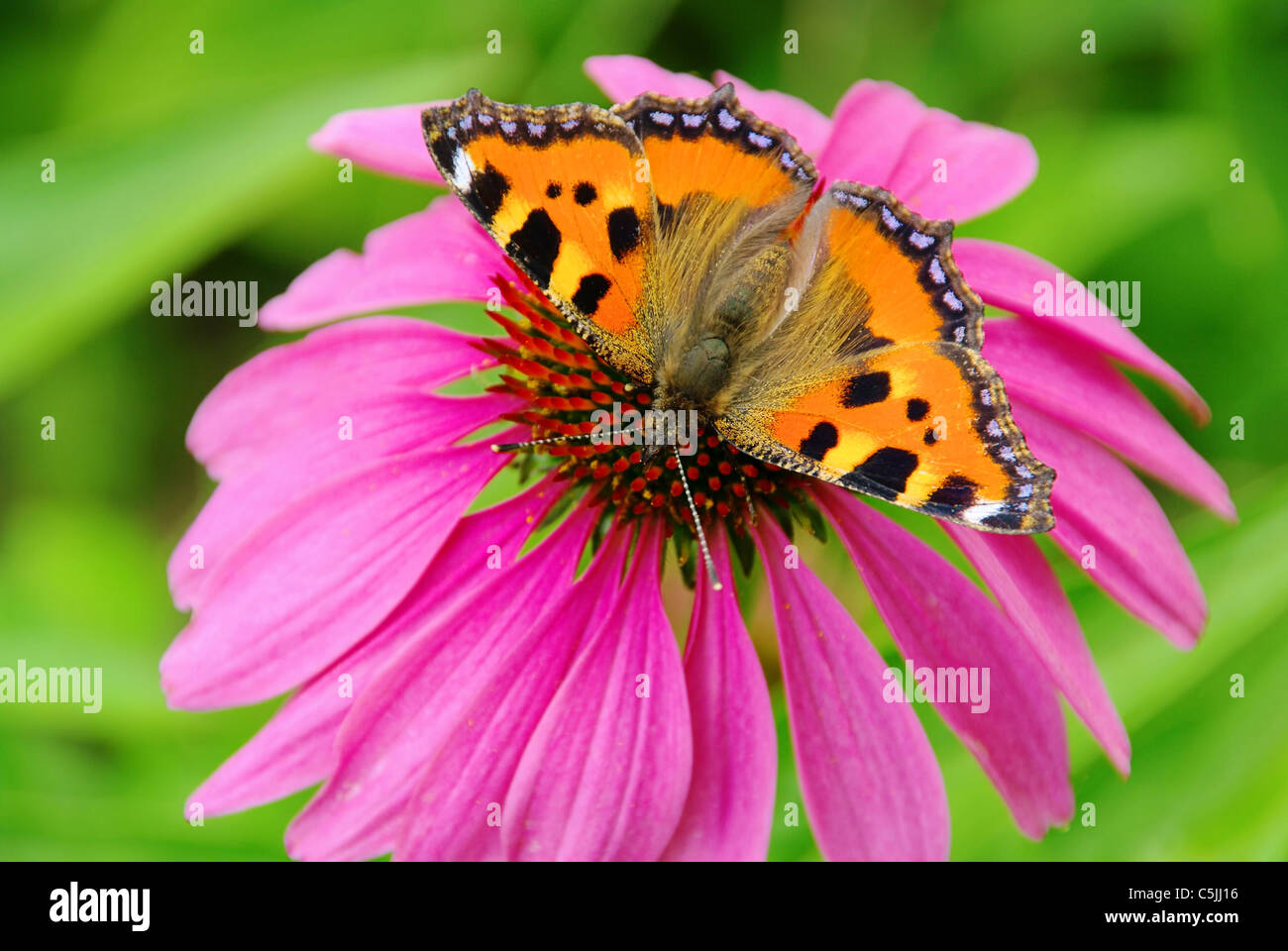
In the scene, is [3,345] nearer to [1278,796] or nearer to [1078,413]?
[1078,413]

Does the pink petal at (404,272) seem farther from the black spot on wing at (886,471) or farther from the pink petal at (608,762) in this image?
the black spot on wing at (886,471)

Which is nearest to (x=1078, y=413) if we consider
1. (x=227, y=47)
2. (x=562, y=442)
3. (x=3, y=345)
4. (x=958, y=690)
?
(x=958, y=690)

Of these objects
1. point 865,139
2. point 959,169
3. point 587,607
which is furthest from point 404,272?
point 959,169

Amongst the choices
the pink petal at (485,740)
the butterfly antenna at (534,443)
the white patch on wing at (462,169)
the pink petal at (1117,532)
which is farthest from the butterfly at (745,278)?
the pink petal at (485,740)

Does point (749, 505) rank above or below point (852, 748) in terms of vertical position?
above

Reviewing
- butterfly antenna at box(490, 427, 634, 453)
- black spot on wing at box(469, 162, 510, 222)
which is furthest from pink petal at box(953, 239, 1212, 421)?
black spot on wing at box(469, 162, 510, 222)

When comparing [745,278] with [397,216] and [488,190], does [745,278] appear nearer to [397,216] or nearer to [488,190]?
[488,190]
